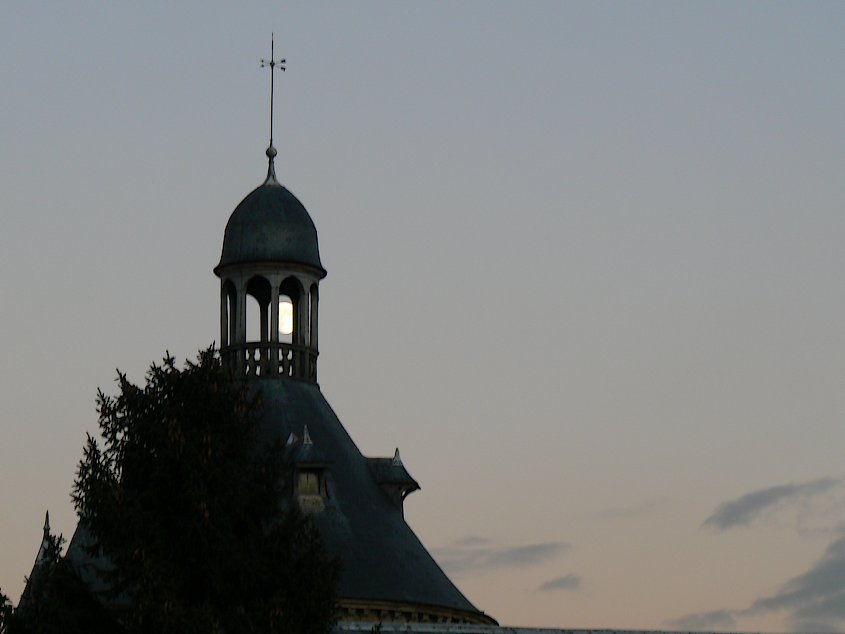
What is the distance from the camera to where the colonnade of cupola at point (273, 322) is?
8638 centimetres

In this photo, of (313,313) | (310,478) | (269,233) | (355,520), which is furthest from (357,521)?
(269,233)

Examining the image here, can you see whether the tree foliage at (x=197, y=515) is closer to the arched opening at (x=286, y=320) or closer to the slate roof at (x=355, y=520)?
the slate roof at (x=355, y=520)

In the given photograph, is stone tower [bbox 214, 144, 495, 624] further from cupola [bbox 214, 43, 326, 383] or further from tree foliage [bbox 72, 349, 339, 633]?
tree foliage [bbox 72, 349, 339, 633]

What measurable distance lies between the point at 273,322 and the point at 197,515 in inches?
1233

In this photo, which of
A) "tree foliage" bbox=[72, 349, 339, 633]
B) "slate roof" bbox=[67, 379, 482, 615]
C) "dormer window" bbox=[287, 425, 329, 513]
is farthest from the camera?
"dormer window" bbox=[287, 425, 329, 513]

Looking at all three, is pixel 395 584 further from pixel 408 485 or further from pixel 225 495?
pixel 225 495

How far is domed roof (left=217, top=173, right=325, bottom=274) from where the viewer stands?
8731 cm

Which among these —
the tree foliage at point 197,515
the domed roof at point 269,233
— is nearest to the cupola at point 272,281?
the domed roof at point 269,233

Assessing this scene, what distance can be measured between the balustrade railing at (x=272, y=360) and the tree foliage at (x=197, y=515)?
27.9 m

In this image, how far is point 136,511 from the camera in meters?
55.9

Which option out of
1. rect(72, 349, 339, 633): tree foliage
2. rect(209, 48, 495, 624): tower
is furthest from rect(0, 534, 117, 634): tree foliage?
rect(209, 48, 495, 624): tower

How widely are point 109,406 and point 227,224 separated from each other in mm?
31382

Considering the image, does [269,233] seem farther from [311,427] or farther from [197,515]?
[197,515]

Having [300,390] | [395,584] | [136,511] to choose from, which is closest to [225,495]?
[136,511]
